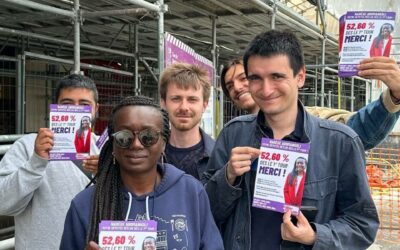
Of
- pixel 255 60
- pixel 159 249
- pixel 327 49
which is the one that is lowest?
pixel 159 249

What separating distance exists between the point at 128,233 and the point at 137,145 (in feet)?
1.15

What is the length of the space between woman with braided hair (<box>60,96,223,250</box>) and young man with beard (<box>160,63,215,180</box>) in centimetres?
70

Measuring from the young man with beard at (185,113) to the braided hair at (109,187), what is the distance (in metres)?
0.68

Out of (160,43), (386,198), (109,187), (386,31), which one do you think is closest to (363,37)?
(386,31)

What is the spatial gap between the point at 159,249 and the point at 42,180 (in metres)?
0.96

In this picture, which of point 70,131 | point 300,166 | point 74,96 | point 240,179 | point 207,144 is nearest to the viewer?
point 300,166

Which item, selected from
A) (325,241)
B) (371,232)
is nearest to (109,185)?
(325,241)

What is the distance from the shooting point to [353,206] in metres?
1.99

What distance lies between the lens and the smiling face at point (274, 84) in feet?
6.52

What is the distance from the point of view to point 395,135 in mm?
11047

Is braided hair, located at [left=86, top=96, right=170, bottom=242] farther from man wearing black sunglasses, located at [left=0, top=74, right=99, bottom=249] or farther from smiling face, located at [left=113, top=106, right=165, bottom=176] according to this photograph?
man wearing black sunglasses, located at [left=0, top=74, right=99, bottom=249]

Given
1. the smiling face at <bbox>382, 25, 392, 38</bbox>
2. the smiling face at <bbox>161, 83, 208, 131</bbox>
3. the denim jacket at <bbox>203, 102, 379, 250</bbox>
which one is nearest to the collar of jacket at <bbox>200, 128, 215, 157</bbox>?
the smiling face at <bbox>161, 83, 208, 131</bbox>

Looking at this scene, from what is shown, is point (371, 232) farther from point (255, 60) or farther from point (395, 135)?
point (395, 135)

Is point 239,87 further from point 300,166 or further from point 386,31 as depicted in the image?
point 300,166
